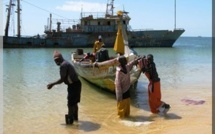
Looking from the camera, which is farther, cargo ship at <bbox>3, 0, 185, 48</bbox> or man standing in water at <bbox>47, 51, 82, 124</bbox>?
cargo ship at <bbox>3, 0, 185, 48</bbox>

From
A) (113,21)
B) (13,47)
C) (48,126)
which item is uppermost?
(113,21)

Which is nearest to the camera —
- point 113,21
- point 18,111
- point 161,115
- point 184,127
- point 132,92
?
point 184,127

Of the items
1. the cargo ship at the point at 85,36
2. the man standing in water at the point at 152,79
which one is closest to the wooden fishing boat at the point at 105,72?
the man standing in water at the point at 152,79

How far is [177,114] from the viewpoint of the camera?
8523 mm

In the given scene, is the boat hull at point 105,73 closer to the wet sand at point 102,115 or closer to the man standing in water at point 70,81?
the wet sand at point 102,115

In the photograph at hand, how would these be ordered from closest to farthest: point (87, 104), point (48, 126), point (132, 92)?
1. point (48, 126)
2. point (87, 104)
3. point (132, 92)

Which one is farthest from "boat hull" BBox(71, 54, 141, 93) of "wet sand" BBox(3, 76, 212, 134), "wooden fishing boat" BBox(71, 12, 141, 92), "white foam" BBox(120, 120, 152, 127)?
"white foam" BBox(120, 120, 152, 127)

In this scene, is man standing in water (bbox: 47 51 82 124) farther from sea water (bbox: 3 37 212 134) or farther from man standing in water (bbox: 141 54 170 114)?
man standing in water (bbox: 141 54 170 114)

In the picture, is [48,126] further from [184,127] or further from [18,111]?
[184,127]

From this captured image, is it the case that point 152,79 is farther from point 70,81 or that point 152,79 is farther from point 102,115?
point 70,81

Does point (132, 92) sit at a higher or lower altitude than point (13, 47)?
lower

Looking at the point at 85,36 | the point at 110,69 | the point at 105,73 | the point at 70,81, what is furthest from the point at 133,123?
the point at 85,36

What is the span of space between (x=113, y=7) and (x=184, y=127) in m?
46.0

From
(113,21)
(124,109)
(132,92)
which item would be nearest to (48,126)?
(124,109)
